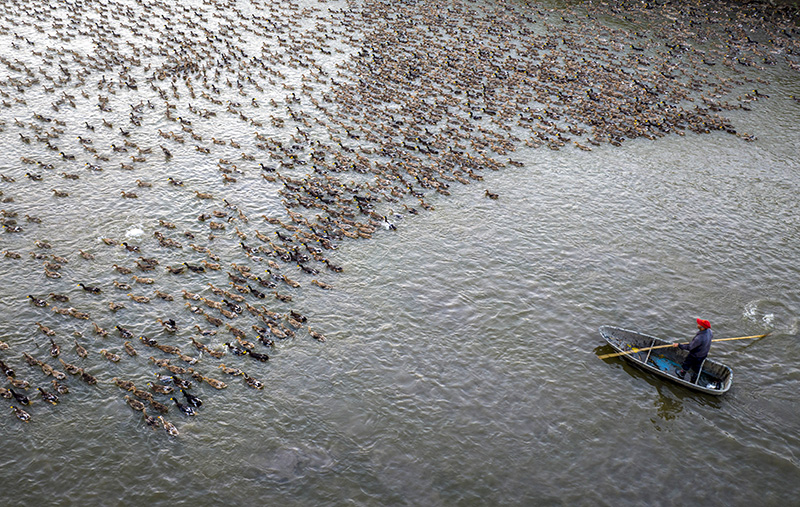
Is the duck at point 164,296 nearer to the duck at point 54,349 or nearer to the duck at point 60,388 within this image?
the duck at point 54,349

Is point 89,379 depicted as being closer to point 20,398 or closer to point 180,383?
point 20,398

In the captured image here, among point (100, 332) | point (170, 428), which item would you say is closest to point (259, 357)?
point (170, 428)

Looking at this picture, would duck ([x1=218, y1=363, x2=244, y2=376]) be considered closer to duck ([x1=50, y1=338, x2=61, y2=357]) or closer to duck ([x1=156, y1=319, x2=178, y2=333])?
duck ([x1=156, y1=319, x2=178, y2=333])

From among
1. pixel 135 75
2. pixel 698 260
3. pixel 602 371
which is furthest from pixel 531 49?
pixel 602 371

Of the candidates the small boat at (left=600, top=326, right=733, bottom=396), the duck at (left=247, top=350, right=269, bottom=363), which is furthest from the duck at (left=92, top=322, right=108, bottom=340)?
the small boat at (left=600, top=326, right=733, bottom=396)

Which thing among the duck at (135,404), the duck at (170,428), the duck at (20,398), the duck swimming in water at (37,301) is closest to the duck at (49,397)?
the duck at (20,398)

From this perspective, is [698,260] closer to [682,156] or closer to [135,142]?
[682,156]

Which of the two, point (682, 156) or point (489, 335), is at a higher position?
point (682, 156)
